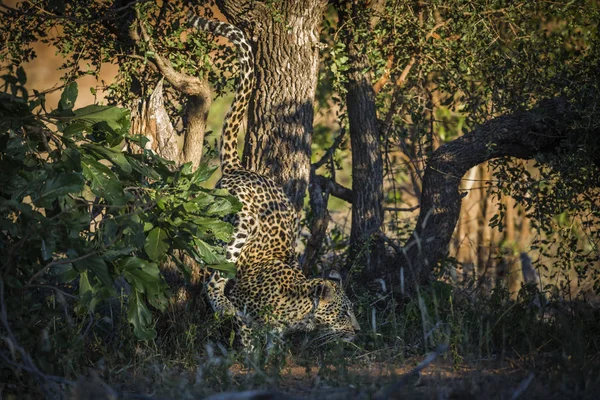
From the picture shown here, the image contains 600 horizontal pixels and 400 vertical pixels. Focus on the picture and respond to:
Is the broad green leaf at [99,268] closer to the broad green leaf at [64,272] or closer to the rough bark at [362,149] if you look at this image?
the broad green leaf at [64,272]

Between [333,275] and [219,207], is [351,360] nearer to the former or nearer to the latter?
[219,207]

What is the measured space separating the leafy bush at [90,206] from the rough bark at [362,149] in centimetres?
287

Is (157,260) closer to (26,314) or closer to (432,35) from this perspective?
(26,314)

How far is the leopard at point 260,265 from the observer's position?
22.8 feet

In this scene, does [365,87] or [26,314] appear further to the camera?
[365,87]

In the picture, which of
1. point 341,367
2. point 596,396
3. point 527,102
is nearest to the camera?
point 596,396

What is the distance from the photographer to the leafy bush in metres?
4.68

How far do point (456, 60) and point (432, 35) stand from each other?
40cm

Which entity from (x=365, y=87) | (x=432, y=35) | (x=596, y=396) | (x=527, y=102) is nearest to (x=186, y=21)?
(x=365, y=87)

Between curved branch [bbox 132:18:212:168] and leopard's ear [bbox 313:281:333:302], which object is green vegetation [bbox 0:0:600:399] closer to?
curved branch [bbox 132:18:212:168]

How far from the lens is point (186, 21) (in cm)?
755

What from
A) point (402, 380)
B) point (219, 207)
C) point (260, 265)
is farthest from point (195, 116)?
point (402, 380)

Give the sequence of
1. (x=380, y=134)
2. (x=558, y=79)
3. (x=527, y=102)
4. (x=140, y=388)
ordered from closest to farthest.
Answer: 1. (x=140, y=388)
2. (x=558, y=79)
3. (x=527, y=102)
4. (x=380, y=134)

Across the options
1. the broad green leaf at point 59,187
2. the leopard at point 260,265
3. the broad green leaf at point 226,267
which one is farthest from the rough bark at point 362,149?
the broad green leaf at point 59,187
